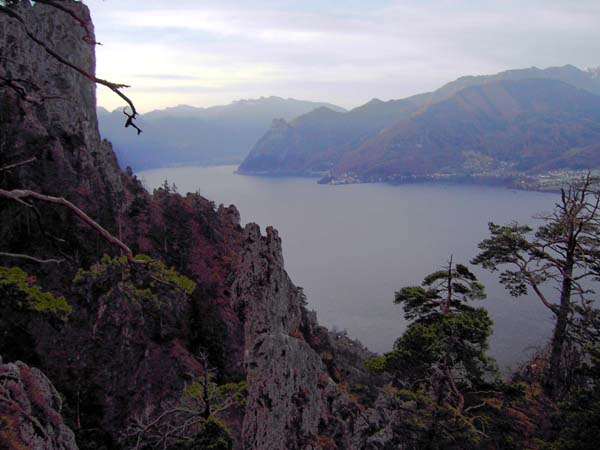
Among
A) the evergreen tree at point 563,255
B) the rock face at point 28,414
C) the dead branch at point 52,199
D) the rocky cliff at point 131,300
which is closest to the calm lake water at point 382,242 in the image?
the evergreen tree at point 563,255

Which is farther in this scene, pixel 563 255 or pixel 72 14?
pixel 563 255

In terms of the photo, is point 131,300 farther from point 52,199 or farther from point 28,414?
point 52,199

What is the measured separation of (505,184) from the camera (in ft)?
573

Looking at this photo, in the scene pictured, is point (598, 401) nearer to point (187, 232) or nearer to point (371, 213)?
point (187, 232)

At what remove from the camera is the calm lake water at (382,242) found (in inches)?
2071

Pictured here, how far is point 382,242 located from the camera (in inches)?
3740

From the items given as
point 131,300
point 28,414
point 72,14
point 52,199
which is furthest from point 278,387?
point 131,300

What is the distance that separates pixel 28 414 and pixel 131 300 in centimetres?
1570

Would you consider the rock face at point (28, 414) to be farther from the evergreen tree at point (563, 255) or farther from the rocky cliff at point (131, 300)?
the evergreen tree at point (563, 255)

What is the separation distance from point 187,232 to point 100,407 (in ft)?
48.7

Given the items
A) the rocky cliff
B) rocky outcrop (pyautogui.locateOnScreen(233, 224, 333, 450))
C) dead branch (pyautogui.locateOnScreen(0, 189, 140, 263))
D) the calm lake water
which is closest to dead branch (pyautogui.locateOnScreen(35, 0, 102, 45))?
the rocky cliff

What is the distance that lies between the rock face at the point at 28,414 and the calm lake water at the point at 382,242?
876 centimetres

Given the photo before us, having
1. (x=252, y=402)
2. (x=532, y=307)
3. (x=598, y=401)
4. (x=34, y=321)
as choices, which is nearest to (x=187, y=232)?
(x=34, y=321)

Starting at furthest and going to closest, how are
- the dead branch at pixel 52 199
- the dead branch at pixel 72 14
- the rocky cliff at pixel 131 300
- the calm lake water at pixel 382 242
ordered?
the calm lake water at pixel 382 242
the rocky cliff at pixel 131 300
the dead branch at pixel 72 14
the dead branch at pixel 52 199
